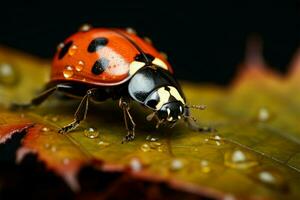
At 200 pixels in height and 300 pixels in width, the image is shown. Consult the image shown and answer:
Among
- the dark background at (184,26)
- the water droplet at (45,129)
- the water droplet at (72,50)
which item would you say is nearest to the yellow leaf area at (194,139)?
the water droplet at (45,129)

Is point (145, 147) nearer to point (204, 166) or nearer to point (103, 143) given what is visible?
point (103, 143)

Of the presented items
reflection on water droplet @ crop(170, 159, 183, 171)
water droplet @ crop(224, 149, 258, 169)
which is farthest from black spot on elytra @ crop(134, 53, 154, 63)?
reflection on water droplet @ crop(170, 159, 183, 171)

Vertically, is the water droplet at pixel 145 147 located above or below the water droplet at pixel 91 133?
above

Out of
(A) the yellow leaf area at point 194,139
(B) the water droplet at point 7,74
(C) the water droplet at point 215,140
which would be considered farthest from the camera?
(B) the water droplet at point 7,74

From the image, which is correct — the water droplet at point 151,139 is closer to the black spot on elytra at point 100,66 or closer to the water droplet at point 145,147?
the water droplet at point 145,147

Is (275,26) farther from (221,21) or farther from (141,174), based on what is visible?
(141,174)

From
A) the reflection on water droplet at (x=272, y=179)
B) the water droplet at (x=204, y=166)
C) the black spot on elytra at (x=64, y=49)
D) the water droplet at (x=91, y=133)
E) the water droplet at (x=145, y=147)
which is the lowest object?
the water droplet at (x=91, y=133)

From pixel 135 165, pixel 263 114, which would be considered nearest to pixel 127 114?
pixel 135 165
